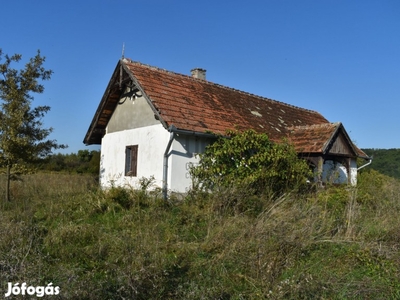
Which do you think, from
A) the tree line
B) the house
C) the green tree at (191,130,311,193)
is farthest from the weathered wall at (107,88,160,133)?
the tree line

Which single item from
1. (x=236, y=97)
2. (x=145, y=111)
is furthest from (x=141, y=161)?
(x=236, y=97)

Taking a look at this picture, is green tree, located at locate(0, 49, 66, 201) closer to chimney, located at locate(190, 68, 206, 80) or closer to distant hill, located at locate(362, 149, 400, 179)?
chimney, located at locate(190, 68, 206, 80)

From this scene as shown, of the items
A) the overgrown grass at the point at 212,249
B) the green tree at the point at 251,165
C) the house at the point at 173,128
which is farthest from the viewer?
the house at the point at 173,128

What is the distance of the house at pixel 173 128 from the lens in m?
12.5

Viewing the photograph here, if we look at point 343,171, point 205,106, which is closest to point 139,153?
point 205,106

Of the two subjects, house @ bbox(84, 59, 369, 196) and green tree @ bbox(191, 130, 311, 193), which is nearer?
green tree @ bbox(191, 130, 311, 193)

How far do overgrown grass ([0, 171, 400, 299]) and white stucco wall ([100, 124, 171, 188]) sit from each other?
9.21 feet

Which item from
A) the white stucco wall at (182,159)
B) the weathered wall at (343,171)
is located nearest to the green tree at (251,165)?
the white stucco wall at (182,159)

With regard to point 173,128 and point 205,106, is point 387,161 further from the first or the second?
point 173,128

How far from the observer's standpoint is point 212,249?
712 cm

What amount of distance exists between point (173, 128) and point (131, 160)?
3489mm

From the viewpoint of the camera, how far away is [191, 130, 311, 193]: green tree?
36.9ft

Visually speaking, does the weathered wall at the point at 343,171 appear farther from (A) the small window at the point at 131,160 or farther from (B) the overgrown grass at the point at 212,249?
(A) the small window at the point at 131,160

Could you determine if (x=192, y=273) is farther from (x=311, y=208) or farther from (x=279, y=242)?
(x=311, y=208)
